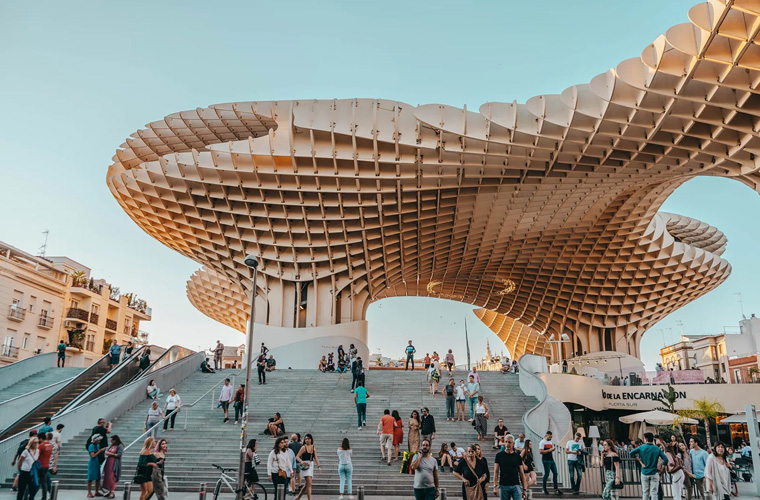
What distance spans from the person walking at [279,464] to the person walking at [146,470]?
2259 mm

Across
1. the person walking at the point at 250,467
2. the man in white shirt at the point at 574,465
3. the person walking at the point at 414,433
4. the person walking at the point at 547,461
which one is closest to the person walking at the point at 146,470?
the person walking at the point at 250,467

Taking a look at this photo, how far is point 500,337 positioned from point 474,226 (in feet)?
129

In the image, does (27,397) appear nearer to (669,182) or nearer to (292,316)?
(292,316)

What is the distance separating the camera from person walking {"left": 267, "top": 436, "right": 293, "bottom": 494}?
12305 millimetres

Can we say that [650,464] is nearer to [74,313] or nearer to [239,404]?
[239,404]

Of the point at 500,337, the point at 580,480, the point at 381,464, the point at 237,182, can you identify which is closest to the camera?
the point at 580,480

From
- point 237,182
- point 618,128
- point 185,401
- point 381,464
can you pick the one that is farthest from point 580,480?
point 237,182

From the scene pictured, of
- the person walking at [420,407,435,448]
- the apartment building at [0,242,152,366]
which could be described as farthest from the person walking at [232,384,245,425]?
the apartment building at [0,242,152,366]

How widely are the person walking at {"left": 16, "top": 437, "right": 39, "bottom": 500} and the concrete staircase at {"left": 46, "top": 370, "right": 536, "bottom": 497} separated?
298cm

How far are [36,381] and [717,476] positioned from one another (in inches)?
918

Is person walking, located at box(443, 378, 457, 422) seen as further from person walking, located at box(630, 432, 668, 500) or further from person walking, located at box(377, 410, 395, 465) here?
person walking, located at box(630, 432, 668, 500)

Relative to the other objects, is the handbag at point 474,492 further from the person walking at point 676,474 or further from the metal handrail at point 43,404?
the metal handrail at point 43,404

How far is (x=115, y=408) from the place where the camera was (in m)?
19.7

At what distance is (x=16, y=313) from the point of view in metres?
36.2
